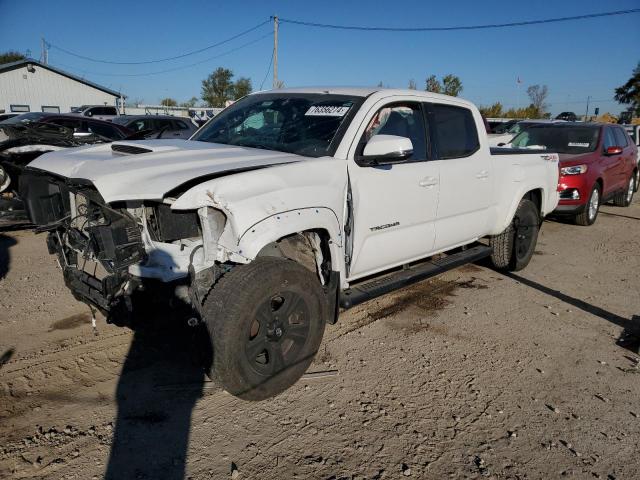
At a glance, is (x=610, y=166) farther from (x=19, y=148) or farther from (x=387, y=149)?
(x=19, y=148)

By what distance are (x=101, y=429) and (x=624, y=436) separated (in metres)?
3.13

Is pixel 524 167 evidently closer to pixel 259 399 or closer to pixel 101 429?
pixel 259 399

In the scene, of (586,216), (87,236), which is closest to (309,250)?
(87,236)

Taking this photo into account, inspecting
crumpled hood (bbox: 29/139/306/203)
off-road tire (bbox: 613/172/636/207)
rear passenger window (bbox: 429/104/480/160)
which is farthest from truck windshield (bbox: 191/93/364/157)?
off-road tire (bbox: 613/172/636/207)

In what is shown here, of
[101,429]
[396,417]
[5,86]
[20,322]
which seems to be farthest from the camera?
[5,86]

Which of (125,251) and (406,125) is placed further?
(406,125)

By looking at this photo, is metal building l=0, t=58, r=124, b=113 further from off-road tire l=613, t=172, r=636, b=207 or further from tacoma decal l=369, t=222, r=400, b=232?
tacoma decal l=369, t=222, r=400, b=232

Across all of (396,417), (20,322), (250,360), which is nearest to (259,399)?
(250,360)

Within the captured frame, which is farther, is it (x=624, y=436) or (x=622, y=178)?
(x=622, y=178)

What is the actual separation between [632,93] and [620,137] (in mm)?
45273

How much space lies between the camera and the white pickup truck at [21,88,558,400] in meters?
2.82

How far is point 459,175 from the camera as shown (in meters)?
4.51

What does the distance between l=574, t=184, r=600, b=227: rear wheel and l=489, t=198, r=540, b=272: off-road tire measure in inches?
137

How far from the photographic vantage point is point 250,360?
9.77 feet
